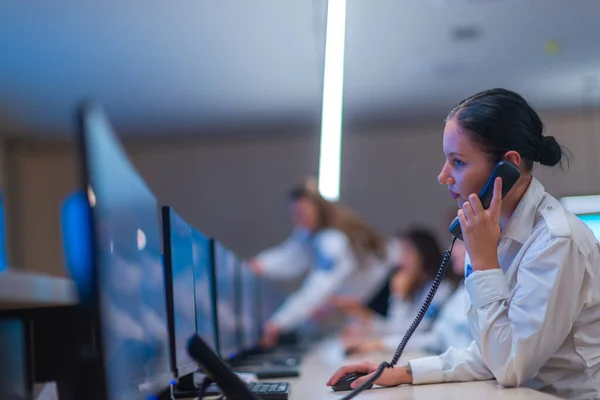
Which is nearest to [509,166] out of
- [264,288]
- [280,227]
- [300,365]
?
[300,365]

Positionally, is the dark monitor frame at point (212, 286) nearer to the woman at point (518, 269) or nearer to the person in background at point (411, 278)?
the woman at point (518, 269)

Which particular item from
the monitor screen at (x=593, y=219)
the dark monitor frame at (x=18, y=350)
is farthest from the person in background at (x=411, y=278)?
the dark monitor frame at (x=18, y=350)

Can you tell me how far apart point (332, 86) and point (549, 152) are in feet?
6.68

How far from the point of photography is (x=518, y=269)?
1330mm

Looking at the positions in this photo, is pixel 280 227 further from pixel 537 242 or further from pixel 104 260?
pixel 104 260

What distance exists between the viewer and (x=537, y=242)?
1302mm

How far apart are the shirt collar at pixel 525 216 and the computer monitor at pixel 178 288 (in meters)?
0.62

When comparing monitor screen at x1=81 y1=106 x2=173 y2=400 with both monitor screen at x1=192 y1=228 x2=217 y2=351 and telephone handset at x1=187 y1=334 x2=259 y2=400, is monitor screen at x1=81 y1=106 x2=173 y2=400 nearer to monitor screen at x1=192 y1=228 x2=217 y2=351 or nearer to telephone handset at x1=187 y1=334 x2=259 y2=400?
telephone handset at x1=187 y1=334 x2=259 y2=400

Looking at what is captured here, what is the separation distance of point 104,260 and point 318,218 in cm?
400

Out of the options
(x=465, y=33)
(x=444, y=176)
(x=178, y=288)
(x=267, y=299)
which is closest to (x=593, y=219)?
(x=444, y=176)

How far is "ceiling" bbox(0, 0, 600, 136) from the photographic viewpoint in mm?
3758

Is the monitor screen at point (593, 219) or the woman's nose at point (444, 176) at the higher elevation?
the woman's nose at point (444, 176)

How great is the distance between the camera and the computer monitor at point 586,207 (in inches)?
82.2

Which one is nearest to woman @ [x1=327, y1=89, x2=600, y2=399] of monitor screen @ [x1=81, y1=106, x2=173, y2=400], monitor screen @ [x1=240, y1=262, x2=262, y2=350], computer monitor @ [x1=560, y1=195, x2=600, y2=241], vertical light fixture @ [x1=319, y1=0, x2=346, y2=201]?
monitor screen @ [x1=81, y1=106, x2=173, y2=400]
